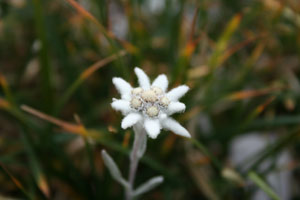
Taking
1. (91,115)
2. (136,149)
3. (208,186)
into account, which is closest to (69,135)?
(91,115)

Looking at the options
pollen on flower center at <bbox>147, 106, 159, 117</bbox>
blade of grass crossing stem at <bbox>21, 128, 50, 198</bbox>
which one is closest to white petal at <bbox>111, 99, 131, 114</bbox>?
pollen on flower center at <bbox>147, 106, 159, 117</bbox>

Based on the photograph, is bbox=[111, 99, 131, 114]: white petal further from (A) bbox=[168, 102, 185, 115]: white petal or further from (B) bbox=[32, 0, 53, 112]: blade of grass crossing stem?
(B) bbox=[32, 0, 53, 112]: blade of grass crossing stem

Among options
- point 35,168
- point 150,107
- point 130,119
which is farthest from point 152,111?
point 35,168

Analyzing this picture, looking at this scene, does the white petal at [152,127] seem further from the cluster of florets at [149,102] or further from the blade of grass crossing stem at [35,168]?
the blade of grass crossing stem at [35,168]

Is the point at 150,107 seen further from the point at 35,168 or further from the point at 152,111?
A: the point at 35,168

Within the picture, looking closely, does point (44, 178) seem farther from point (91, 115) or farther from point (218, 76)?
point (218, 76)

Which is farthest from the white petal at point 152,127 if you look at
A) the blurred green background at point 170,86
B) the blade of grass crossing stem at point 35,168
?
the blade of grass crossing stem at point 35,168
